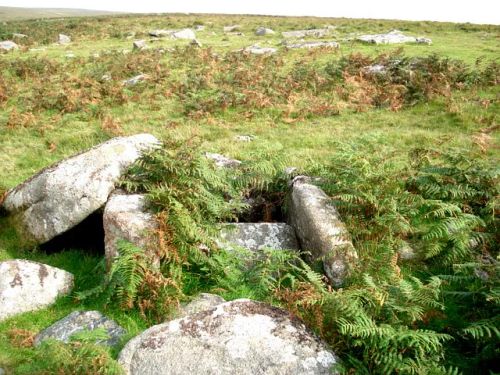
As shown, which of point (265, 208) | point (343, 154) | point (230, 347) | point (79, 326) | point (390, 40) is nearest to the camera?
point (230, 347)

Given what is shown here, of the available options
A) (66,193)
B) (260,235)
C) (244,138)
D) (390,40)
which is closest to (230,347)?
(260,235)

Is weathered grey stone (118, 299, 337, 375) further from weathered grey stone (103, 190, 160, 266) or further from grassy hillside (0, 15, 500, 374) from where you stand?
weathered grey stone (103, 190, 160, 266)

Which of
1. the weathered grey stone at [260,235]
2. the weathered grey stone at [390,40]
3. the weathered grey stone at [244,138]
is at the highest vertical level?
the weathered grey stone at [390,40]

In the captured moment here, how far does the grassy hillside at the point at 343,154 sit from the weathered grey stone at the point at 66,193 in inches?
18.4

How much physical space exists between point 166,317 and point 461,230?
4.84 metres

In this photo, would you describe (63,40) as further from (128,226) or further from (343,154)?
(128,226)

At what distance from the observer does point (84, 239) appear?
27.6ft

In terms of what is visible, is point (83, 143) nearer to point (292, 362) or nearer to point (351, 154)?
point (351, 154)

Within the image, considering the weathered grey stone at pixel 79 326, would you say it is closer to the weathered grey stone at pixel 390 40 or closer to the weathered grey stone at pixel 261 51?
the weathered grey stone at pixel 261 51

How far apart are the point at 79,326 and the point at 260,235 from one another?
3303mm

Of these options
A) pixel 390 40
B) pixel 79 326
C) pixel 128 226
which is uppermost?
pixel 390 40

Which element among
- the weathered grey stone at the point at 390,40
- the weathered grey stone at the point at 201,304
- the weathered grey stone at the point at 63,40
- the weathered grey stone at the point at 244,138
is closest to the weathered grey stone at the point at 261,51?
the weathered grey stone at the point at 390,40

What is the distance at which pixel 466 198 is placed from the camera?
332 inches

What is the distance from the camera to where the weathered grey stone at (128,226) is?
22.4ft
